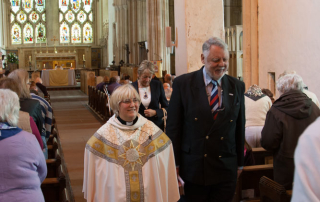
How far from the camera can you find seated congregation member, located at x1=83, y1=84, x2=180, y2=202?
8.68 feet

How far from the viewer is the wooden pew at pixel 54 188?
331 cm

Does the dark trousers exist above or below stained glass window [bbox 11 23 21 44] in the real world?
below

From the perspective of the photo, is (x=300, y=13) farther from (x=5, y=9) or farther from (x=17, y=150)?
(x=5, y=9)

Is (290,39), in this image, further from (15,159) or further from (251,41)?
(15,159)

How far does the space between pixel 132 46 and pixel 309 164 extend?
24.1 meters

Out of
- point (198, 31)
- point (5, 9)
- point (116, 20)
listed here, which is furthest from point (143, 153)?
point (5, 9)

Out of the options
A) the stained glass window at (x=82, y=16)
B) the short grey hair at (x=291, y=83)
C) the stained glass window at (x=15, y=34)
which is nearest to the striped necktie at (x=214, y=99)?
the short grey hair at (x=291, y=83)

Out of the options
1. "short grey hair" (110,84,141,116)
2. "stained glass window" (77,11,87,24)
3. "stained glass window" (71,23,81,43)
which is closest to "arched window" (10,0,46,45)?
"stained glass window" (71,23,81,43)

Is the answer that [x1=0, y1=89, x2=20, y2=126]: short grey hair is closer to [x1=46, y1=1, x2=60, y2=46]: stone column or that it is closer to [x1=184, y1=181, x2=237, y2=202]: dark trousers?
[x1=184, y1=181, x2=237, y2=202]: dark trousers

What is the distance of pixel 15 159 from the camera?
2.34 metres

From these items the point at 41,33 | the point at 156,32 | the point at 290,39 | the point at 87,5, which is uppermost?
the point at 87,5

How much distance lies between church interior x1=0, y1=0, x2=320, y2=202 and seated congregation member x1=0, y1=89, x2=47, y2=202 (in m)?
0.90

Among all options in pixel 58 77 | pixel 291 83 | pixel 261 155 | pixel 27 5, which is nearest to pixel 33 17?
pixel 27 5

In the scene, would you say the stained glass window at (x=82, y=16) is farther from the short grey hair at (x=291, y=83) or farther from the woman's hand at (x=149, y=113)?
the short grey hair at (x=291, y=83)
